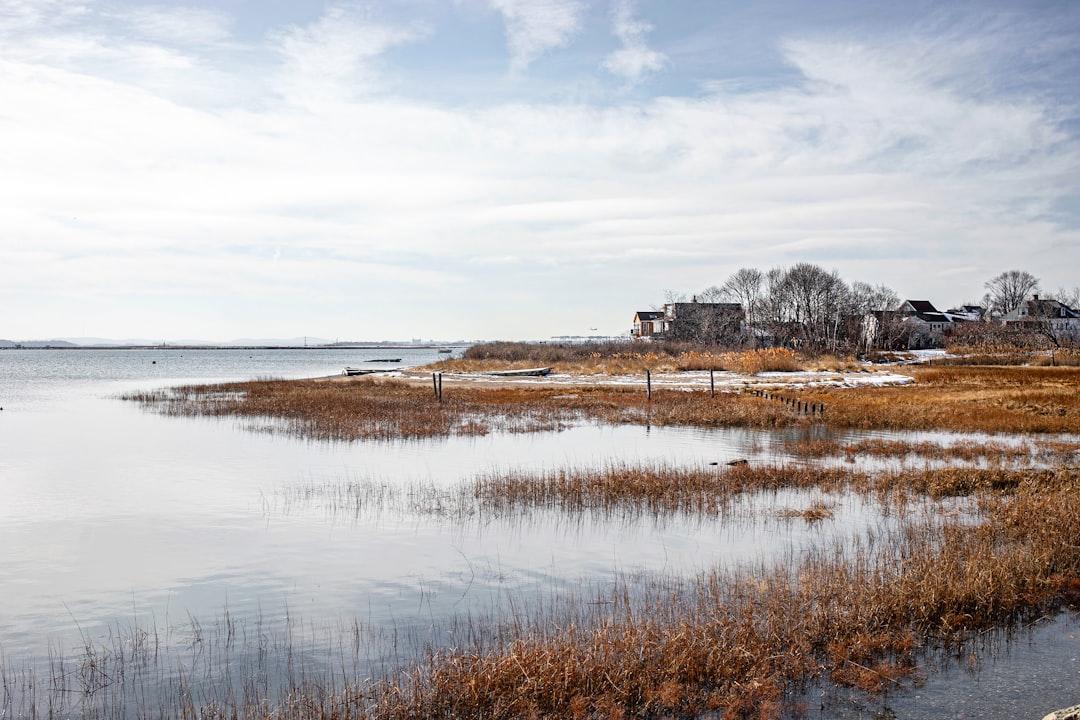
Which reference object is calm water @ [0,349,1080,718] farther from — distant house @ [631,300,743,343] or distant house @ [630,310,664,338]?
distant house @ [630,310,664,338]

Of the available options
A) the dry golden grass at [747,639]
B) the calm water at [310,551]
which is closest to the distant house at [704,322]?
the calm water at [310,551]

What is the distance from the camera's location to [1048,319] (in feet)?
359

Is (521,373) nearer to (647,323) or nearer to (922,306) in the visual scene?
(647,323)

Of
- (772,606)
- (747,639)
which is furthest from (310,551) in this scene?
(747,639)

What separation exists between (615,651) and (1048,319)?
124133 mm

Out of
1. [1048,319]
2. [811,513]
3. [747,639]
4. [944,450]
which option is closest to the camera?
[747,639]

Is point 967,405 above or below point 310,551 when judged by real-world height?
above

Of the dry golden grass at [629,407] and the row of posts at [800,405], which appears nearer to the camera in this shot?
the dry golden grass at [629,407]

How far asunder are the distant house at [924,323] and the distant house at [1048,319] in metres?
10.5

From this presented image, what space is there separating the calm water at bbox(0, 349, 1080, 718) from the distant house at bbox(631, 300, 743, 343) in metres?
91.5

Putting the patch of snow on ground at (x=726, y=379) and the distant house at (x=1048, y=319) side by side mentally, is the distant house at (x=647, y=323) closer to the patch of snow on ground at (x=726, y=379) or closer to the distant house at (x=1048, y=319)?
the distant house at (x=1048, y=319)

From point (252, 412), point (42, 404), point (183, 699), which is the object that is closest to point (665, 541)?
point (183, 699)

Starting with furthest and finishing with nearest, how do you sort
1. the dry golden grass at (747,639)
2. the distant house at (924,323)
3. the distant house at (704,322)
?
the distant house at (924,323), the distant house at (704,322), the dry golden grass at (747,639)

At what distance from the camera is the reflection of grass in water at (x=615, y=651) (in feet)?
25.5
